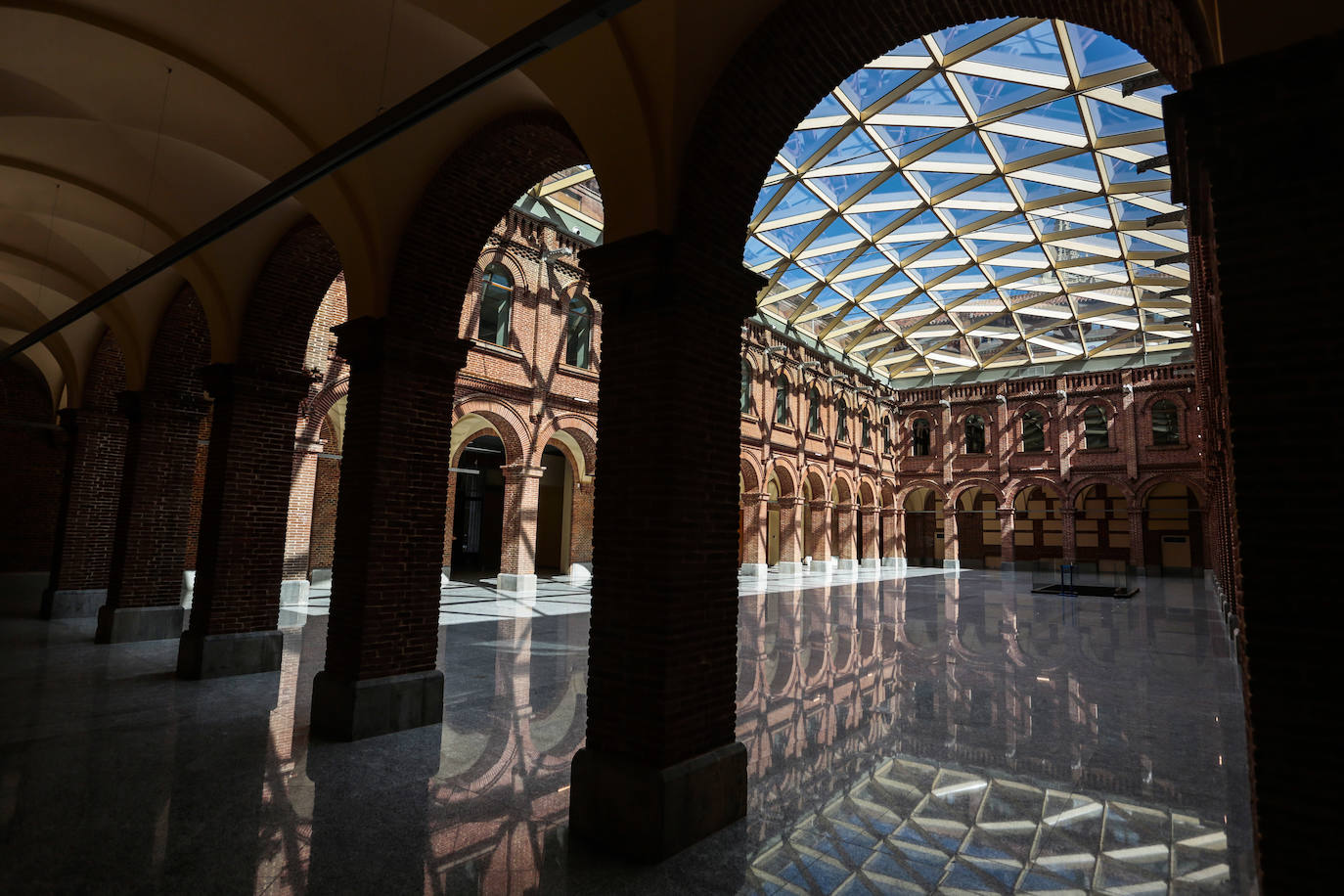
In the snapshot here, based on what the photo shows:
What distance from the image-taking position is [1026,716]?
6.64 metres

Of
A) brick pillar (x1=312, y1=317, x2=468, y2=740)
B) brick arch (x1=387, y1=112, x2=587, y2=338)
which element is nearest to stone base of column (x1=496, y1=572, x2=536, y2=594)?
brick pillar (x1=312, y1=317, x2=468, y2=740)

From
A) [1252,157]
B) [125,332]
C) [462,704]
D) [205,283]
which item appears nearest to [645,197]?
[1252,157]

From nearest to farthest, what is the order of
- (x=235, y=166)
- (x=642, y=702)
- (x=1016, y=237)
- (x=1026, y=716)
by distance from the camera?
(x=642, y=702), (x=1026, y=716), (x=235, y=166), (x=1016, y=237)

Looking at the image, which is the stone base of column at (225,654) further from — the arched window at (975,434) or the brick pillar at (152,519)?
the arched window at (975,434)

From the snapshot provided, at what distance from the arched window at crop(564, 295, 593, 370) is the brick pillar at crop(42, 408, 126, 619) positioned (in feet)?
33.9

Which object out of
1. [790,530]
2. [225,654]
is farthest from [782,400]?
[225,654]

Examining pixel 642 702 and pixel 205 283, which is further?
pixel 205 283

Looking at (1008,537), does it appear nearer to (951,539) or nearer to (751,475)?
(951,539)

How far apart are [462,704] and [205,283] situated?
595 cm

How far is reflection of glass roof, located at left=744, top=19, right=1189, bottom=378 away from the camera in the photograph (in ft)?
44.2

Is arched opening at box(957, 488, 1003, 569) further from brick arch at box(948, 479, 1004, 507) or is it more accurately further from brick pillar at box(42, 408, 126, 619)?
brick pillar at box(42, 408, 126, 619)

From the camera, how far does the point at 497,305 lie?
58.0 feet

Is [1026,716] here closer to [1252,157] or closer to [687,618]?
[687,618]

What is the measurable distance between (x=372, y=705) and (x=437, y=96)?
4773mm
